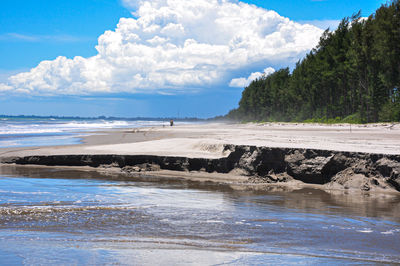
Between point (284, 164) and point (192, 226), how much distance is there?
20.8 feet

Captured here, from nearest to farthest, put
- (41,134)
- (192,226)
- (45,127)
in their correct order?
(192,226)
(41,134)
(45,127)

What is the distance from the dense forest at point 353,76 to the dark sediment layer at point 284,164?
24.6 m

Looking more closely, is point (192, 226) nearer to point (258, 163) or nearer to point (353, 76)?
point (258, 163)

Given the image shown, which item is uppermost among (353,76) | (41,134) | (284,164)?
(353,76)

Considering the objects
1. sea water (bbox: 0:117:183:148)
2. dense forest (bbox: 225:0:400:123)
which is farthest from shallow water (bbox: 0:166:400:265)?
dense forest (bbox: 225:0:400:123)

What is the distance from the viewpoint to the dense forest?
111 ft

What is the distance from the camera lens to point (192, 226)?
6152 millimetres

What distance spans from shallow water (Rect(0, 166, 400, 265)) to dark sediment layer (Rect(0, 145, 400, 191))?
114 centimetres

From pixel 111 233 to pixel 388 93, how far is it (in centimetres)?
4169

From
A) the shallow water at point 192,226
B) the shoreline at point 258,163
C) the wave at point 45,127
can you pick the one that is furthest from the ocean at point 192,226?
the wave at point 45,127

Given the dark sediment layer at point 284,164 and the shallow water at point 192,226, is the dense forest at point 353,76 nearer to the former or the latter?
the dark sediment layer at point 284,164

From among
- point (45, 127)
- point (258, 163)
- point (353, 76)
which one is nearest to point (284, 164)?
point (258, 163)

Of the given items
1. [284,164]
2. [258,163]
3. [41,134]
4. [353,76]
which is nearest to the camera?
[284,164]

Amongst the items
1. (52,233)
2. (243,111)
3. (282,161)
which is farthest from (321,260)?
(243,111)
